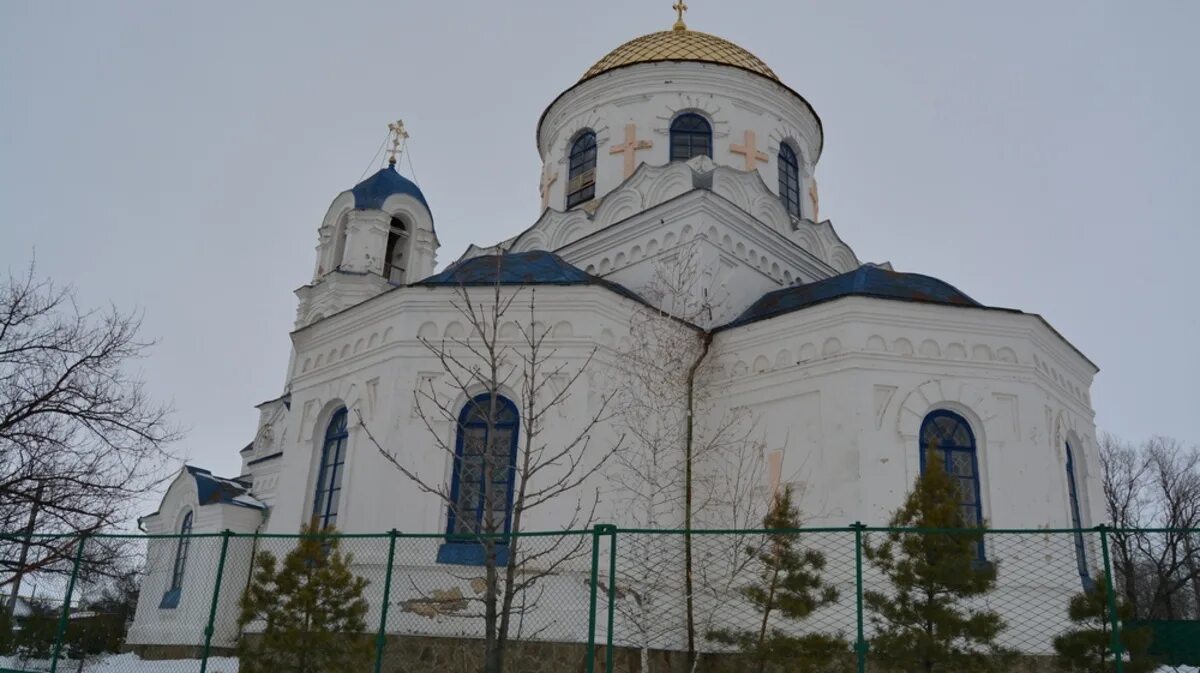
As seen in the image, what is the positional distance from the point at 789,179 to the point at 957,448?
7736 millimetres

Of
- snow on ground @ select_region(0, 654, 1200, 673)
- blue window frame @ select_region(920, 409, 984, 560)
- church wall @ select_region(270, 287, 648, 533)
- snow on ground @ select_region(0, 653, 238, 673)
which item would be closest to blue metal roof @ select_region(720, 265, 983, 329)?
blue window frame @ select_region(920, 409, 984, 560)

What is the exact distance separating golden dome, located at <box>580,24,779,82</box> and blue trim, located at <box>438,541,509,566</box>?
10425mm

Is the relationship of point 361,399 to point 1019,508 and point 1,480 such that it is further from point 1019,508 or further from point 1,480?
point 1019,508

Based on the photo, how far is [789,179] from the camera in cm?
1792

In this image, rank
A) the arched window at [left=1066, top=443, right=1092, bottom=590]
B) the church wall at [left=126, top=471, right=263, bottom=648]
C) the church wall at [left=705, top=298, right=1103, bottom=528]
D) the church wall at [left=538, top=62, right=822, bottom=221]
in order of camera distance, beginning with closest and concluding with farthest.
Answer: the church wall at [left=705, top=298, right=1103, bottom=528]
the arched window at [left=1066, top=443, right=1092, bottom=590]
the church wall at [left=126, top=471, right=263, bottom=648]
the church wall at [left=538, top=62, right=822, bottom=221]

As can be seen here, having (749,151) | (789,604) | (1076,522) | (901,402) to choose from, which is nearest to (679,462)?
(901,402)

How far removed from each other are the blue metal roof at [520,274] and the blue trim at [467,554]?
3.34 m

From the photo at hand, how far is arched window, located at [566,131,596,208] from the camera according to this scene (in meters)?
17.5

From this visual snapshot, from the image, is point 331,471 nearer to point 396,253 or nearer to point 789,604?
point 789,604

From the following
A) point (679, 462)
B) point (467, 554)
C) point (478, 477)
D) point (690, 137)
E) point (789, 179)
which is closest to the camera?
point (467, 554)

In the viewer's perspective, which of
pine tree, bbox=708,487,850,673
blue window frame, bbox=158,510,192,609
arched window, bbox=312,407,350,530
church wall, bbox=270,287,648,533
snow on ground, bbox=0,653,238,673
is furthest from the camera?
blue window frame, bbox=158,510,192,609

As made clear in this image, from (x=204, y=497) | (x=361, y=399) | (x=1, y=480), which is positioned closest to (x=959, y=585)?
(x=361, y=399)

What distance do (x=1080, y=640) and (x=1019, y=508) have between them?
4304 mm

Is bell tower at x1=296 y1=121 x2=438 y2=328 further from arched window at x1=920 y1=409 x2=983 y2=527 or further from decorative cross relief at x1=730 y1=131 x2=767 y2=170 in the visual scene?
arched window at x1=920 y1=409 x2=983 y2=527
